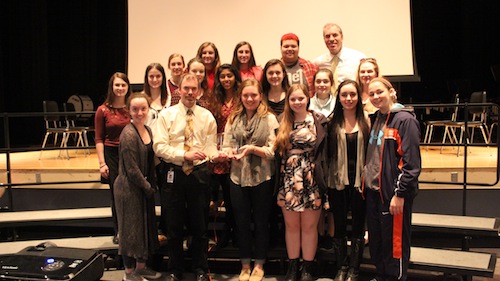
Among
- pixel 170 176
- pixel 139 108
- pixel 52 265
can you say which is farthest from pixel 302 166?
pixel 52 265

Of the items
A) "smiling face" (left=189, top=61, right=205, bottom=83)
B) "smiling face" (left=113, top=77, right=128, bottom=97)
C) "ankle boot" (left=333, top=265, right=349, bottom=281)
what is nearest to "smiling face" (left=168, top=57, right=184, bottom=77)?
"smiling face" (left=189, top=61, right=205, bottom=83)

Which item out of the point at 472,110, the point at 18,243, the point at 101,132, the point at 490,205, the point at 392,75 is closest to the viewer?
the point at 101,132

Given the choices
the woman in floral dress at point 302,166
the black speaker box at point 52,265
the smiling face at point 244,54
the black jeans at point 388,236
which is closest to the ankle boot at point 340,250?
the woman in floral dress at point 302,166

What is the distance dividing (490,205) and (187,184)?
105 inches

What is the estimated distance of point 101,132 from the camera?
3.42 meters

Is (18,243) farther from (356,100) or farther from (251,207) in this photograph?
(356,100)

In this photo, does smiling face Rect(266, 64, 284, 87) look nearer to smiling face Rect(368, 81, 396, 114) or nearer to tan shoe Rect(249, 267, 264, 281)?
smiling face Rect(368, 81, 396, 114)

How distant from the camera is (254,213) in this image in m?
3.14

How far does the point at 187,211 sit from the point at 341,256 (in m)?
1.04

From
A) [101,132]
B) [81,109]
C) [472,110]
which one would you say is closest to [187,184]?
[101,132]

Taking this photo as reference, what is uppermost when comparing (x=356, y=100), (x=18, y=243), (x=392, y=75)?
(x=392, y=75)

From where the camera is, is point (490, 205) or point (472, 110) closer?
point (490, 205)

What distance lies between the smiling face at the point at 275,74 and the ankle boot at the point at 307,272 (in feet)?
3.91

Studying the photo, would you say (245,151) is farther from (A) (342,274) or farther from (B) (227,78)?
(A) (342,274)
